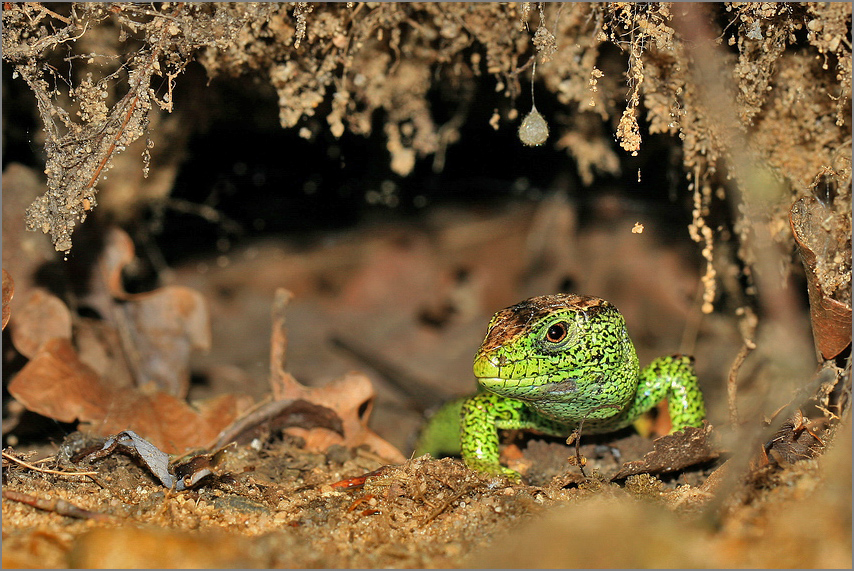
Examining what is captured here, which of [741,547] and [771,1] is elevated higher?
[771,1]

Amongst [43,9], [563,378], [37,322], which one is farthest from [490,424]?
[43,9]

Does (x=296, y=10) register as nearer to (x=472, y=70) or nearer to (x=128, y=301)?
(x=472, y=70)

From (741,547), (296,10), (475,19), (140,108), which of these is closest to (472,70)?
(475,19)

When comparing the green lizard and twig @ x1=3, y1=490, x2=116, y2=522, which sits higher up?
the green lizard

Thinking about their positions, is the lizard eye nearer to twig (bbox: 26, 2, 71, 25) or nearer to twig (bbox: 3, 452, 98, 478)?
twig (bbox: 3, 452, 98, 478)

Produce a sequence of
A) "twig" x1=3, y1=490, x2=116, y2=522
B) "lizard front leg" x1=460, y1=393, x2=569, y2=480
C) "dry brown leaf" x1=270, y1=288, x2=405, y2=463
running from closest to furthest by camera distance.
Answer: "twig" x1=3, y1=490, x2=116, y2=522, "lizard front leg" x1=460, y1=393, x2=569, y2=480, "dry brown leaf" x1=270, y1=288, x2=405, y2=463

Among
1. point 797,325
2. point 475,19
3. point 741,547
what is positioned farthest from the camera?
point 797,325

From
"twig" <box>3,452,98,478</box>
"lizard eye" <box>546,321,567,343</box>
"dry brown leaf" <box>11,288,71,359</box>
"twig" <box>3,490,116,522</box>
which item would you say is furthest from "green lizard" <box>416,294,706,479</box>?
"dry brown leaf" <box>11,288,71,359</box>

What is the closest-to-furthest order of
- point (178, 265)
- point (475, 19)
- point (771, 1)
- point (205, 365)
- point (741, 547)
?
1. point (741, 547)
2. point (771, 1)
3. point (475, 19)
4. point (205, 365)
5. point (178, 265)
